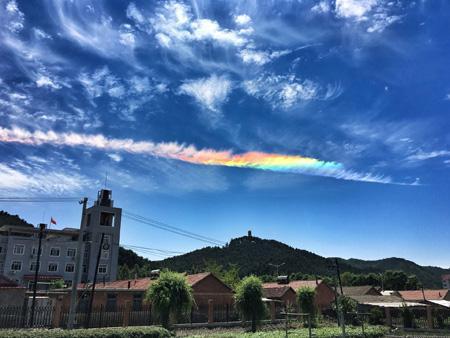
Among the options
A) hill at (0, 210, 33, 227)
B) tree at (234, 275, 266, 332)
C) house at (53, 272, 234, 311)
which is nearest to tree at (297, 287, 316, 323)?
house at (53, 272, 234, 311)

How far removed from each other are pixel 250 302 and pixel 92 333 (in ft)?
56.2

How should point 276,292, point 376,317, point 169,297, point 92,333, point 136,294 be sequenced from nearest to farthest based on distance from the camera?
point 92,333, point 169,297, point 136,294, point 376,317, point 276,292

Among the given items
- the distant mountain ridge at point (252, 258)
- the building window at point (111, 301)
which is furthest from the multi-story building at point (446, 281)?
the building window at point (111, 301)

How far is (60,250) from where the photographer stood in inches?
3307

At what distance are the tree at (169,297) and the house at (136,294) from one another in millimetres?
5350

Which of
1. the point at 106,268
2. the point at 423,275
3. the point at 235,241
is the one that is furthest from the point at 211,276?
the point at 423,275

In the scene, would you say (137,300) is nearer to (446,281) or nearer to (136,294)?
(136,294)

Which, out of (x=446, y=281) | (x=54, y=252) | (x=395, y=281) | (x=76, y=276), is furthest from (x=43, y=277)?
(x=446, y=281)

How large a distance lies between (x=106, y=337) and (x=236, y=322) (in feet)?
69.5

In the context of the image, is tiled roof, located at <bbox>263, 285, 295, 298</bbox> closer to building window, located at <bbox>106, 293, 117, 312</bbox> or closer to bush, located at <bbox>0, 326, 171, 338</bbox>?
building window, located at <bbox>106, 293, 117, 312</bbox>

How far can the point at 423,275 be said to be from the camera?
166m

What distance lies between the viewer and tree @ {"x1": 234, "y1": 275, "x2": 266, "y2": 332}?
119 feet

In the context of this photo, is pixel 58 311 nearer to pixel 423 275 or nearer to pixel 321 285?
pixel 321 285

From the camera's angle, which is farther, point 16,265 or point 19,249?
point 19,249
